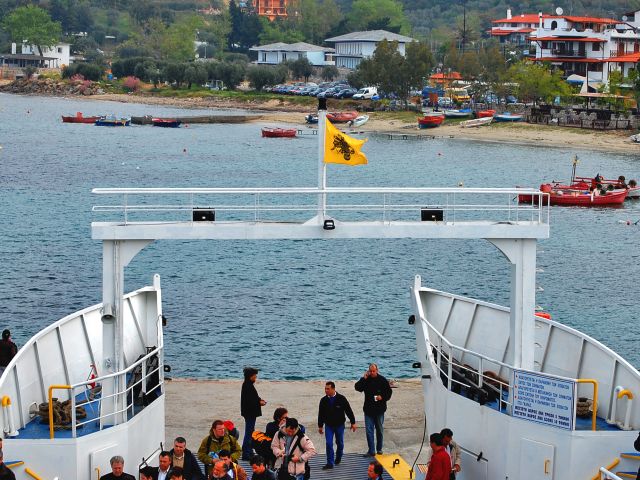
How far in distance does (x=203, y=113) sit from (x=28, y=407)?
15863 centimetres

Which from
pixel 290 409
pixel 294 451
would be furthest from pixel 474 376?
pixel 294 451

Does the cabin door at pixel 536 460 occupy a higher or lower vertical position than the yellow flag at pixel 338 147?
lower

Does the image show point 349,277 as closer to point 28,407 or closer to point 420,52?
point 28,407

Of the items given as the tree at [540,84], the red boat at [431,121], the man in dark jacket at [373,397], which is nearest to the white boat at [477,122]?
the red boat at [431,121]

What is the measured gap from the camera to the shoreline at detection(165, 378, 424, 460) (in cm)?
2047

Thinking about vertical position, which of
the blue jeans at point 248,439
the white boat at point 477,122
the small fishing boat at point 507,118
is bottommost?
the blue jeans at point 248,439

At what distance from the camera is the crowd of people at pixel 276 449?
15.0m

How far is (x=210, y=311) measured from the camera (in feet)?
146

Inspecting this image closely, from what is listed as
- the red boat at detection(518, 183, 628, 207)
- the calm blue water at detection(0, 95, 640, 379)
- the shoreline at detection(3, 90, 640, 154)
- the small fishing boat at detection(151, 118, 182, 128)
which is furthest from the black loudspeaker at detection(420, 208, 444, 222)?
the small fishing boat at detection(151, 118, 182, 128)

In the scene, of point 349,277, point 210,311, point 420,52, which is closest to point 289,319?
point 210,311

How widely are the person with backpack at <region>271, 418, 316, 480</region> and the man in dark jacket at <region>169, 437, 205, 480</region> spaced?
1145 millimetres

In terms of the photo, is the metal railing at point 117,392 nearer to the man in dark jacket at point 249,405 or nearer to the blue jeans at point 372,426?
the man in dark jacket at point 249,405

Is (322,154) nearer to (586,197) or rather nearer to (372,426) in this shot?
(372,426)

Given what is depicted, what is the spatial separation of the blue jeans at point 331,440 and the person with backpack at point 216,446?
2461mm
